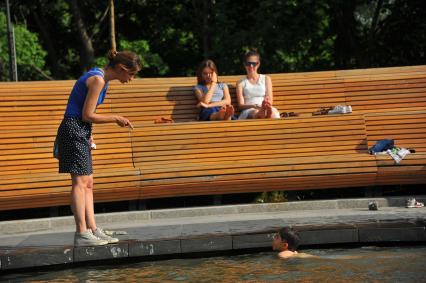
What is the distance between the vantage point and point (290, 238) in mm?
8109

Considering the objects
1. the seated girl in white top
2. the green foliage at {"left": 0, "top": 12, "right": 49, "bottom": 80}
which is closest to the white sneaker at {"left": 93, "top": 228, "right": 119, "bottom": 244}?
the seated girl in white top

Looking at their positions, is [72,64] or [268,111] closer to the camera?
[268,111]

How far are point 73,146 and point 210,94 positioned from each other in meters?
3.56

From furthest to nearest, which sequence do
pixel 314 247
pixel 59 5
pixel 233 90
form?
pixel 59 5 → pixel 233 90 → pixel 314 247

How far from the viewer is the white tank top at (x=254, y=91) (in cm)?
1216

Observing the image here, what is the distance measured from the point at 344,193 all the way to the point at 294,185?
4.23 feet

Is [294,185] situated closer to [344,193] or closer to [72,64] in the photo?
[344,193]

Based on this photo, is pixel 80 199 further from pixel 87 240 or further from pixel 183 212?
pixel 183 212

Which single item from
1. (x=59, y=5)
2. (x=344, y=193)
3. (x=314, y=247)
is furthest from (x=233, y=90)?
(x=59, y=5)

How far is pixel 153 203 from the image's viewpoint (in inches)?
463

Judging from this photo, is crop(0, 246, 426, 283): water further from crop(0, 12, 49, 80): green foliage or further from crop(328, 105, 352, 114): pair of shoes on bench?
crop(0, 12, 49, 80): green foliage

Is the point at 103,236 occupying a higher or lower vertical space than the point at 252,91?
lower

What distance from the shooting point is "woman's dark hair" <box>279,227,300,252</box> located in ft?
26.6

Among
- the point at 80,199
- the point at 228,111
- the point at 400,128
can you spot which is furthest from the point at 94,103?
the point at 400,128
